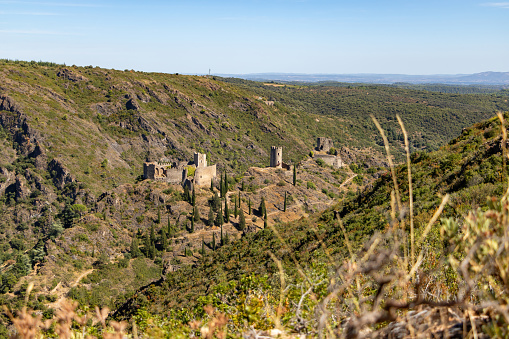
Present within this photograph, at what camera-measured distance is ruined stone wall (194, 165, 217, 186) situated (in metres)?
56.9

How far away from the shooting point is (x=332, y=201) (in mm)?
61250

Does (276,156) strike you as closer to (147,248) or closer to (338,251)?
(147,248)

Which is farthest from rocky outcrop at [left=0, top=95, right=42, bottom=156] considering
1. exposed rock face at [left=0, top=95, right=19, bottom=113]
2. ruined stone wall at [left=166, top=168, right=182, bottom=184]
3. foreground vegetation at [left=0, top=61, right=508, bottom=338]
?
ruined stone wall at [left=166, top=168, right=182, bottom=184]

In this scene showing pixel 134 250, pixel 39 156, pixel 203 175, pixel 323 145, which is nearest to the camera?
pixel 134 250

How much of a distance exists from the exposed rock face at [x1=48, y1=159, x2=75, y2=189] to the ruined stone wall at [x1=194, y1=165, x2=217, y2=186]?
1283 inches

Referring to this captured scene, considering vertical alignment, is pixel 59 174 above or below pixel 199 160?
below

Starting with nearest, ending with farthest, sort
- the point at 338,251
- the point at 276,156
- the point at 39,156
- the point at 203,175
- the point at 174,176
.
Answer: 1. the point at 338,251
2. the point at 174,176
3. the point at 203,175
4. the point at 276,156
5. the point at 39,156

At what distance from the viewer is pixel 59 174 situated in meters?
78.9

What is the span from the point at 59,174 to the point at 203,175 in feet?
121

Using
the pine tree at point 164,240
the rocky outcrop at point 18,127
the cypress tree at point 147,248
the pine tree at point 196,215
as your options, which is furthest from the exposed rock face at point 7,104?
the cypress tree at point 147,248

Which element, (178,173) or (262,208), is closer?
(262,208)

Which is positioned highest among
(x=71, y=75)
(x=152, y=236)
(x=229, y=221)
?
(x=71, y=75)

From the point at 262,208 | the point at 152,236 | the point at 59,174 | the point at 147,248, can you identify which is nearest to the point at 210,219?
the point at 152,236

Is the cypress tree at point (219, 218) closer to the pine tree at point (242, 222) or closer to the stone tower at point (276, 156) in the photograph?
the pine tree at point (242, 222)
